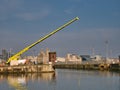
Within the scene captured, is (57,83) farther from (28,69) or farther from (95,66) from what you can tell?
(95,66)

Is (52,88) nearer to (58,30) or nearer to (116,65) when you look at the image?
(58,30)

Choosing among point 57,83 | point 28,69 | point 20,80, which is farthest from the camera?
point 28,69

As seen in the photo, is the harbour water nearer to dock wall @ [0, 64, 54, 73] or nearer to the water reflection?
the water reflection

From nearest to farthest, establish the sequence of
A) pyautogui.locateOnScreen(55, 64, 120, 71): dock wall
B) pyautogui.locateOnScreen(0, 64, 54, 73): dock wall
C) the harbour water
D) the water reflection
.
Answer: the harbour water < the water reflection < pyautogui.locateOnScreen(0, 64, 54, 73): dock wall < pyautogui.locateOnScreen(55, 64, 120, 71): dock wall

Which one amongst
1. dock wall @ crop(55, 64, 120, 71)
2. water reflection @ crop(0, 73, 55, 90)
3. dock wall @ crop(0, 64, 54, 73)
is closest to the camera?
water reflection @ crop(0, 73, 55, 90)

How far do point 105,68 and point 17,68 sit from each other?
56454 mm

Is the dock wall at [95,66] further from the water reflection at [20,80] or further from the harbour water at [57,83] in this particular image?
the harbour water at [57,83]

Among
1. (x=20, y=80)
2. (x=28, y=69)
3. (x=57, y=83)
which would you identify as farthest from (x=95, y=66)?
(x=57, y=83)

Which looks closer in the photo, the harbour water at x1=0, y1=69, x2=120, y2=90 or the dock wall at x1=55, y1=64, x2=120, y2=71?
the harbour water at x1=0, y1=69, x2=120, y2=90

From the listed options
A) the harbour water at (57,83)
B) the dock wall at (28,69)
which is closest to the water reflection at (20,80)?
the harbour water at (57,83)

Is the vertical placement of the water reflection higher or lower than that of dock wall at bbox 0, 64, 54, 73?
lower

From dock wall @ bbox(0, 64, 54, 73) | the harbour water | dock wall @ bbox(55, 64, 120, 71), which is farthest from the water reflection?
dock wall @ bbox(55, 64, 120, 71)

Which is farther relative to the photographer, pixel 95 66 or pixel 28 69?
pixel 95 66

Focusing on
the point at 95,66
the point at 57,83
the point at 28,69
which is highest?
the point at 95,66
